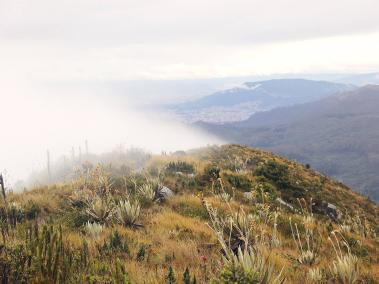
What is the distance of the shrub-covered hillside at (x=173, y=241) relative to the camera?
433 centimetres

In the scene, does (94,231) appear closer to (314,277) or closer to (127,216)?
(127,216)

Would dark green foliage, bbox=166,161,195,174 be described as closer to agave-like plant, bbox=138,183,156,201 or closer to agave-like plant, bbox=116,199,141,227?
agave-like plant, bbox=138,183,156,201

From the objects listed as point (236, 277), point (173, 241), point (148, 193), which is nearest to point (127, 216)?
point (173, 241)

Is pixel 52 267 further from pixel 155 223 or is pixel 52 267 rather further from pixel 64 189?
pixel 64 189

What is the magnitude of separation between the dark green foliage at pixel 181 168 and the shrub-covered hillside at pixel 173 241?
18 centimetres

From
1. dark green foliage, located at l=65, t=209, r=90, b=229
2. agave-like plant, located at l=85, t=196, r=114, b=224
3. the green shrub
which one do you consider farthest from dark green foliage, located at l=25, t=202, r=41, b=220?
the green shrub

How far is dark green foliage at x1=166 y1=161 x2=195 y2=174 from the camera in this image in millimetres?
18062

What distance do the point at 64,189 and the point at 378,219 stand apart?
45.3 feet

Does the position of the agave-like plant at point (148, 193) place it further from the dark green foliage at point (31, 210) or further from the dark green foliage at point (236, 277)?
the dark green foliage at point (236, 277)

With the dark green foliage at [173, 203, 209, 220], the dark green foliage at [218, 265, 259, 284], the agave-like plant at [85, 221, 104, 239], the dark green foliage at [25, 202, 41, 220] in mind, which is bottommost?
the dark green foliage at [173, 203, 209, 220]

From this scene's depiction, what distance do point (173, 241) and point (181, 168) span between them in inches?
438

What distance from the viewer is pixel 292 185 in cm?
1900

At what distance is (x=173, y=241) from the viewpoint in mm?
7398

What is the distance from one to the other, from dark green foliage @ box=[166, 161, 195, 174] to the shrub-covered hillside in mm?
184
